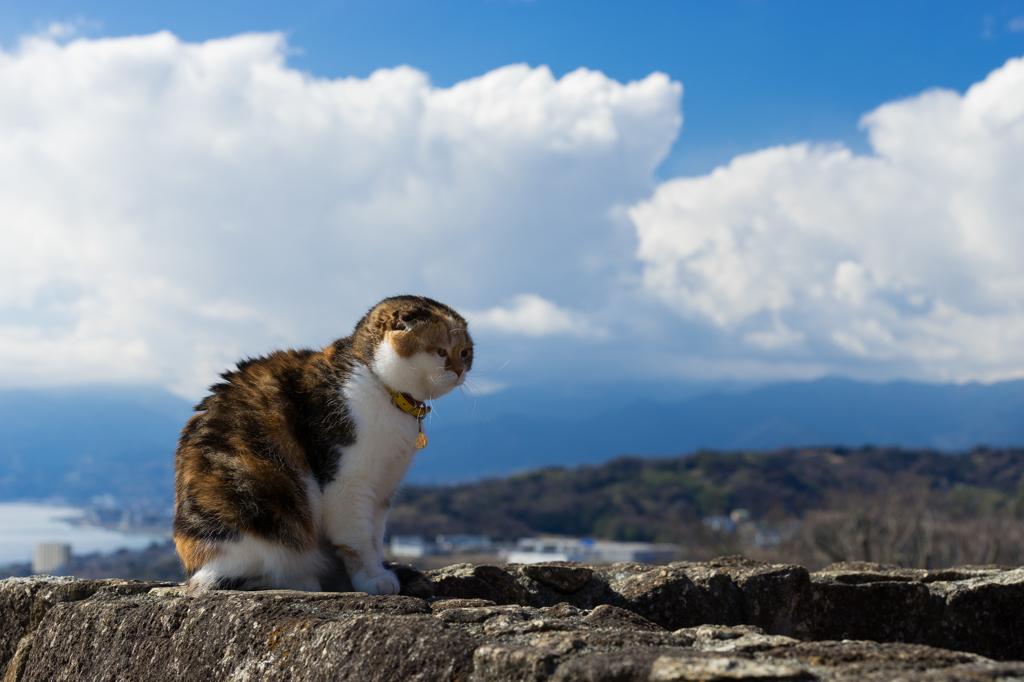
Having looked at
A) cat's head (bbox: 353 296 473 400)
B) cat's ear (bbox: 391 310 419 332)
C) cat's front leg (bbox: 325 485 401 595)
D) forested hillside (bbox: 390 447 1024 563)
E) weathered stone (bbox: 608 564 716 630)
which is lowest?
forested hillside (bbox: 390 447 1024 563)

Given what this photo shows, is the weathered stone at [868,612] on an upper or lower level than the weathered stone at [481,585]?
lower

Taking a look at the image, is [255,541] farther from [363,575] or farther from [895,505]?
[895,505]

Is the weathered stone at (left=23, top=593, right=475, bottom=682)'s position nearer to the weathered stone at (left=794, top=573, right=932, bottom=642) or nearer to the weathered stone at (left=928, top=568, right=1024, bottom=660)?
the weathered stone at (left=794, top=573, right=932, bottom=642)

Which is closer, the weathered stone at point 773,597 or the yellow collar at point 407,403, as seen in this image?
the weathered stone at point 773,597

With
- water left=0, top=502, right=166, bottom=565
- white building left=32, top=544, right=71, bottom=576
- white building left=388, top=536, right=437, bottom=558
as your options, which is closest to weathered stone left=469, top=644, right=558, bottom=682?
white building left=32, top=544, right=71, bottom=576

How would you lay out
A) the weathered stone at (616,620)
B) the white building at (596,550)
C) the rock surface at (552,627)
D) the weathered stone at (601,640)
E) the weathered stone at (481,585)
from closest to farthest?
the rock surface at (552,627)
the weathered stone at (601,640)
the weathered stone at (616,620)
the weathered stone at (481,585)
the white building at (596,550)

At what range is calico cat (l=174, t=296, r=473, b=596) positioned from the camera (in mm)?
3424

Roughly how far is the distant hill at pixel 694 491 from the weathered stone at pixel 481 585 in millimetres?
56647

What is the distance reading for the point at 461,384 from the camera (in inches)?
157

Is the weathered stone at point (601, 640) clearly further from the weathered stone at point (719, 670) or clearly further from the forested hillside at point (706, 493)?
the forested hillside at point (706, 493)

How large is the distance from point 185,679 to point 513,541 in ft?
222

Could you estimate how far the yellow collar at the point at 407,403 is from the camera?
12.7 ft

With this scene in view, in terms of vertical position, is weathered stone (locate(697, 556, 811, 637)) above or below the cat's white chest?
below

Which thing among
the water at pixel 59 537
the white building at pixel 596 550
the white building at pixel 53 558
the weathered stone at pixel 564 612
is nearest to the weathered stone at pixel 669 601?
the weathered stone at pixel 564 612
